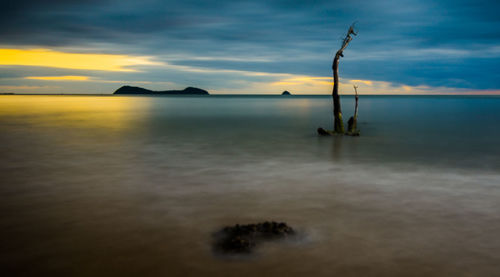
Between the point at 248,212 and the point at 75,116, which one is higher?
the point at 75,116

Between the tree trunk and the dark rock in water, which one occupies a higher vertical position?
the tree trunk

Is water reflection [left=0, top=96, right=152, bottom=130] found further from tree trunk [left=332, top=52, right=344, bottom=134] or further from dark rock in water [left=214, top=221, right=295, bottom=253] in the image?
dark rock in water [left=214, top=221, right=295, bottom=253]

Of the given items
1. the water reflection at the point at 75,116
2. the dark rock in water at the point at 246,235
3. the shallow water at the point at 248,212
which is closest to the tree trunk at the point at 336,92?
the shallow water at the point at 248,212

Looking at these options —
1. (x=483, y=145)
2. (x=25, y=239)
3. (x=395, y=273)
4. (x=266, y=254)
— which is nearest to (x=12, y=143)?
(x=25, y=239)

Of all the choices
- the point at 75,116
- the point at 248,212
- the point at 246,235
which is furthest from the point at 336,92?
the point at 75,116

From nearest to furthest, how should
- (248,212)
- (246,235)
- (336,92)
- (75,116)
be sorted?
(246,235)
(248,212)
(336,92)
(75,116)

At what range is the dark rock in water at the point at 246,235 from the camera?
6.99 meters

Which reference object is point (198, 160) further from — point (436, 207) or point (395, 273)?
point (395, 273)

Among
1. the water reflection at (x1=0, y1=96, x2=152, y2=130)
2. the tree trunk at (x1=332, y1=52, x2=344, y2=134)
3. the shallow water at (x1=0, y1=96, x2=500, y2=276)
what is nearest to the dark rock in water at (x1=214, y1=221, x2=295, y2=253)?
the shallow water at (x1=0, y1=96, x2=500, y2=276)

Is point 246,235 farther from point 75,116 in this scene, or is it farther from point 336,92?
point 75,116

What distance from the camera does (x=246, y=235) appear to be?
24.7ft

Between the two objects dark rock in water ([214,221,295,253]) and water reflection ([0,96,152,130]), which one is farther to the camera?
water reflection ([0,96,152,130])

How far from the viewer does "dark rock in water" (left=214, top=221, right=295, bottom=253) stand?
6988mm

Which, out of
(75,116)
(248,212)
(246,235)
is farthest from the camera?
(75,116)
